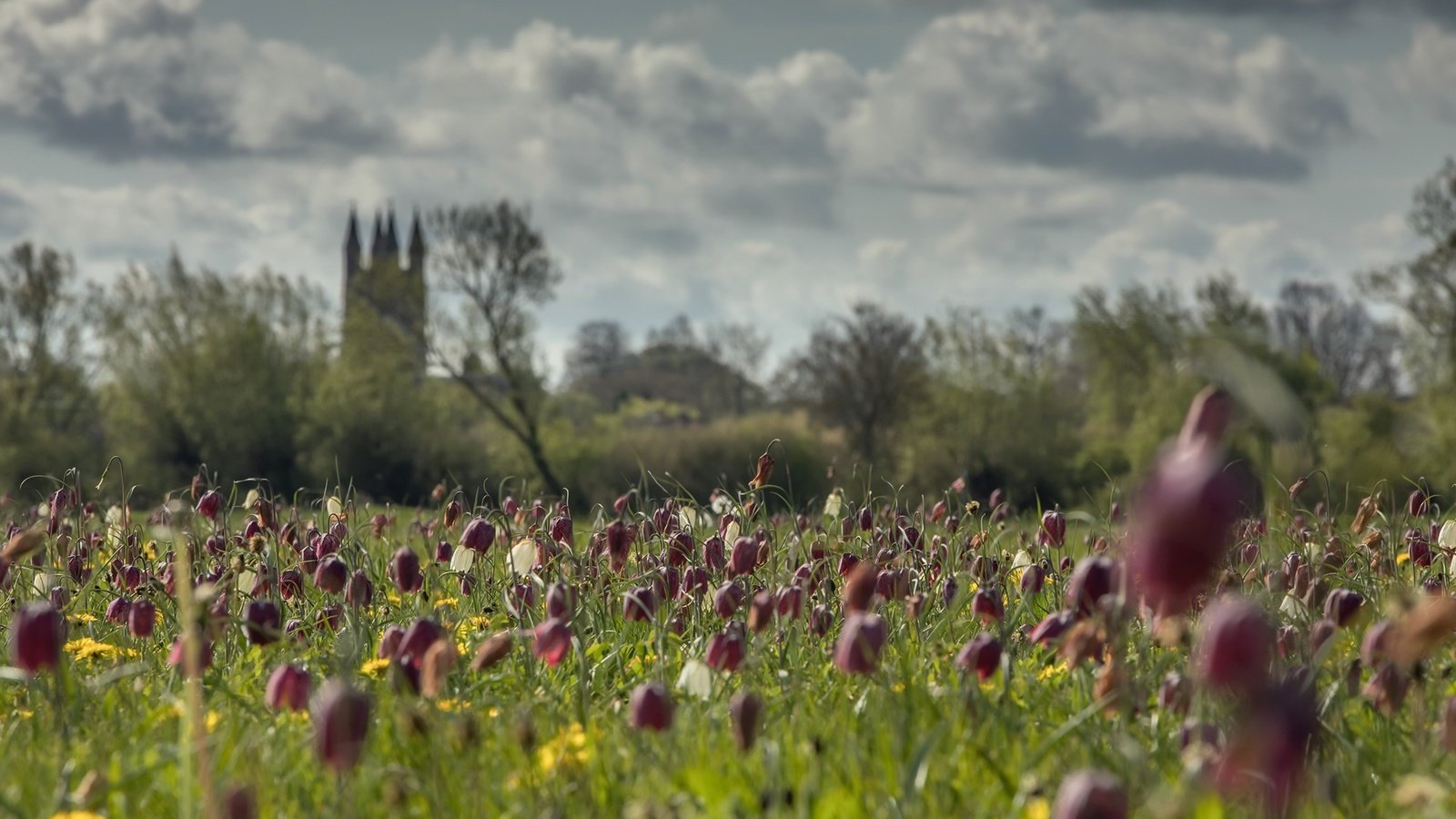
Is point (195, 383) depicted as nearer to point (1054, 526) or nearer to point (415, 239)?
point (1054, 526)

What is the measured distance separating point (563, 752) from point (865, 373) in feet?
121

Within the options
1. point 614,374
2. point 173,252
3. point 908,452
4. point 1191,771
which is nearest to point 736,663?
point 1191,771

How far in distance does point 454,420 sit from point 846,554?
121ft

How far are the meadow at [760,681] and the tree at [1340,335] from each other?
190ft

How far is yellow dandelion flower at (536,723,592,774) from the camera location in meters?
2.89

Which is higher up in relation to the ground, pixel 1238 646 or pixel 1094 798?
pixel 1238 646

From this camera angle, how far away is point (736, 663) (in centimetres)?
327

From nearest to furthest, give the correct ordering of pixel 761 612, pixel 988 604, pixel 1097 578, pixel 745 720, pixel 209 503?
pixel 745 720
pixel 1097 578
pixel 761 612
pixel 988 604
pixel 209 503

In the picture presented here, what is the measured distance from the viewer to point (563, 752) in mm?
2840

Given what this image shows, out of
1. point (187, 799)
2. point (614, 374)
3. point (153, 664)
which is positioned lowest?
point (614, 374)

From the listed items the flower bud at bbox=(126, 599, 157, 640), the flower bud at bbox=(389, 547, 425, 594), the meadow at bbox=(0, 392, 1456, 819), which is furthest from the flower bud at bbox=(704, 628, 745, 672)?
the flower bud at bbox=(126, 599, 157, 640)

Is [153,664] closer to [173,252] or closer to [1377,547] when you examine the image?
[1377,547]

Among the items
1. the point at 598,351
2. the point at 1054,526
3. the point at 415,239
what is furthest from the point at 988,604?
the point at 415,239

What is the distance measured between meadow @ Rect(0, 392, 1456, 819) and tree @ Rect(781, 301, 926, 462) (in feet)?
111
